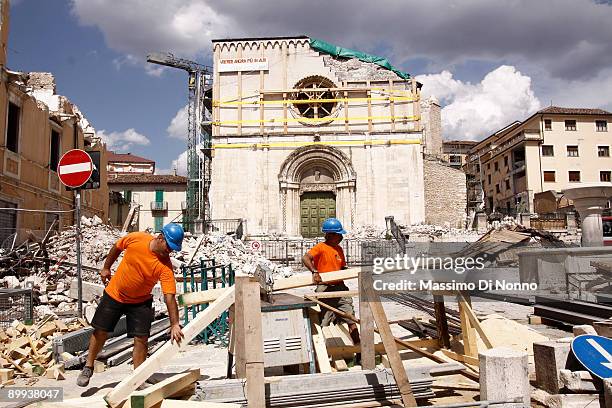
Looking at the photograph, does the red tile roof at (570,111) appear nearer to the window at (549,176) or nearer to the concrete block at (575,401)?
the window at (549,176)

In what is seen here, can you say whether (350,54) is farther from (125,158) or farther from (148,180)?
(125,158)

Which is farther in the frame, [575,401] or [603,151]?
[603,151]

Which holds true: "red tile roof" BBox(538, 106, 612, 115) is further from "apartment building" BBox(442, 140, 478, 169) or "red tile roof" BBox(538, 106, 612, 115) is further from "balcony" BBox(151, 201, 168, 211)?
"balcony" BBox(151, 201, 168, 211)

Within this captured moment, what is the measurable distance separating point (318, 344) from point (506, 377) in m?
1.74

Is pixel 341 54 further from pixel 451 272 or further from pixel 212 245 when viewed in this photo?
pixel 451 272

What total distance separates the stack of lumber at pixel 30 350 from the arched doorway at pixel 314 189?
57.6 ft

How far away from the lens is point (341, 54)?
84.3 feet

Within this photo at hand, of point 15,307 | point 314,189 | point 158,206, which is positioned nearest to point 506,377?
point 15,307

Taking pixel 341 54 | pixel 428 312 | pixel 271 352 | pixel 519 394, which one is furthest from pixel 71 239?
pixel 341 54

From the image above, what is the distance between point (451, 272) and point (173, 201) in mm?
35654

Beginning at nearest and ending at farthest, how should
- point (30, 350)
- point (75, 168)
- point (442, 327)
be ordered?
point (442, 327)
point (30, 350)
point (75, 168)

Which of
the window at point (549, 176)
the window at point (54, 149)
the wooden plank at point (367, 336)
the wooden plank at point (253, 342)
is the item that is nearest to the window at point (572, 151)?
the window at point (549, 176)

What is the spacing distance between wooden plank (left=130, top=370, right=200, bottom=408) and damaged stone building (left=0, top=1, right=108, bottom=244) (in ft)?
32.6

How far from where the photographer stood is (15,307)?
24.7 ft
